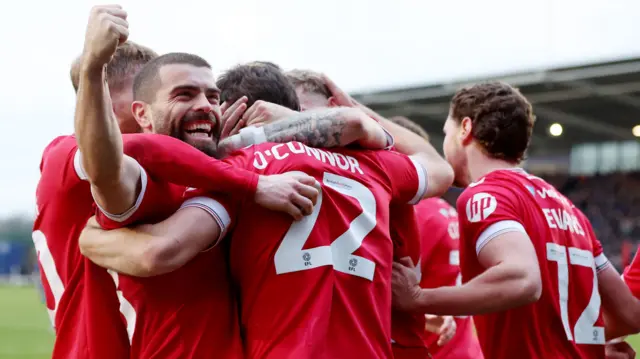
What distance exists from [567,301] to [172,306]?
1.92m

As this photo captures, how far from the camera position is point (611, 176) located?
33.2 metres

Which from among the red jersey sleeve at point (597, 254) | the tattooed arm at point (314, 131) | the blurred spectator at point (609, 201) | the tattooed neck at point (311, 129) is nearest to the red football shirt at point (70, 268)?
the tattooed arm at point (314, 131)

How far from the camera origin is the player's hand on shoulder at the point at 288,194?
2809mm

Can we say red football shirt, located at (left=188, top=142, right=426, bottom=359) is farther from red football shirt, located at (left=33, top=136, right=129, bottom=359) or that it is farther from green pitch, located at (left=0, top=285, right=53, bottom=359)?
green pitch, located at (left=0, top=285, right=53, bottom=359)

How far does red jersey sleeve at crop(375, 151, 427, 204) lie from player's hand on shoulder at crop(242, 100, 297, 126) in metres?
0.46

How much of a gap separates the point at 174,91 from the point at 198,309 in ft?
2.72

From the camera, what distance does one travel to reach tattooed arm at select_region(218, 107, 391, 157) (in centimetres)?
312

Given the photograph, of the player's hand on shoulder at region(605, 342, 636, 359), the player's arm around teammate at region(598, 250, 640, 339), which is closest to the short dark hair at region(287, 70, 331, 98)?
the player's arm around teammate at region(598, 250, 640, 339)

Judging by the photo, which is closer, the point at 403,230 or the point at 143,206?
the point at 143,206

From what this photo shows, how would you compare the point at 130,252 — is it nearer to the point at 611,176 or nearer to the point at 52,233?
the point at 52,233

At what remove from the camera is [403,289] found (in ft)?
11.2

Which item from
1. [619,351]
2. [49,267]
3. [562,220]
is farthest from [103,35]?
[619,351]

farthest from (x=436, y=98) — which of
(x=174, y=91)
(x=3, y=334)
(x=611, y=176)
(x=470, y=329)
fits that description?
(x=174, y=91)

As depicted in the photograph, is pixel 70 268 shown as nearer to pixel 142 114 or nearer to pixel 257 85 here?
pixel 142 114
